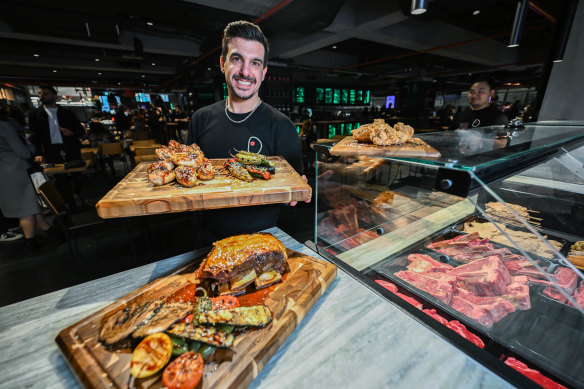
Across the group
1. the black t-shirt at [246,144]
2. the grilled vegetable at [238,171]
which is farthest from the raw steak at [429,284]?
the grilled vegetable at [238,171]

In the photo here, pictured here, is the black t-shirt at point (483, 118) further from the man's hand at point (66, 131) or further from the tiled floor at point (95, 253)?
the man's hand at point (66, 131)

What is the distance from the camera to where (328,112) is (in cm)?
1477

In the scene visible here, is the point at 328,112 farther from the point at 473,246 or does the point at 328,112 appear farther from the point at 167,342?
the point at 167,342

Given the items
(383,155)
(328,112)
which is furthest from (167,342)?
(328,112)

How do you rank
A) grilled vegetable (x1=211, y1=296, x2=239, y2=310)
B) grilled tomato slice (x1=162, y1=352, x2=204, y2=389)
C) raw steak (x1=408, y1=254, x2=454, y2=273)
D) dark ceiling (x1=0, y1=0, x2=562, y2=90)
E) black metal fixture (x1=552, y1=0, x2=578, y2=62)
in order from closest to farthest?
grilled tomato slice (x1=162, y1=352, x2=204, y2=389), grilled vegetable (x1=211, y1=296, x2=239, y2=310), raw steak (x1=408, y1=254, x2=454, y2=273), black metal fixture (x1=552, y1=0, x2=578, y2=62), dark ceiling (x1=0, y1=0, x2=562, y2=90)

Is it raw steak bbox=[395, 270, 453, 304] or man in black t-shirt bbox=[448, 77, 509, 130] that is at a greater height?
man in black t-shirt bbox=[448, 77, 509, 130]

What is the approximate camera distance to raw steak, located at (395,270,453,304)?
4.54 ft

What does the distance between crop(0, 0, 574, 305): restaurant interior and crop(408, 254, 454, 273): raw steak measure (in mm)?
2592

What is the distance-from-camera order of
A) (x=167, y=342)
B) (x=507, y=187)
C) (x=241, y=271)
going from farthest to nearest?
(x=507, y=187)
(x=241, y=271)
(x=167, y=342)

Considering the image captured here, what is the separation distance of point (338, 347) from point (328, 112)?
49.6 ft

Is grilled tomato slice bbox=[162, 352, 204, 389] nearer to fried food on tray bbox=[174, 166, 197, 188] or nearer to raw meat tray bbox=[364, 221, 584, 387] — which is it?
fried food on tray bbox=[174, 166, 197, 188]

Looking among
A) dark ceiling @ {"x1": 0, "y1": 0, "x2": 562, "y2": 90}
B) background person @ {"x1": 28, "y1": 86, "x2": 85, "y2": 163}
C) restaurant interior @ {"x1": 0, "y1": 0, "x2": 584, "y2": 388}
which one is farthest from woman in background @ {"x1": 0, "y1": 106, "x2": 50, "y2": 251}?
dark ceiling @ {"x1": 0, "y1": 0, "x2": 562, "y2": 90}

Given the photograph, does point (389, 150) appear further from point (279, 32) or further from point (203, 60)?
point (203, 60)

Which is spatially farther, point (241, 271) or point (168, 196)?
point (241, 271)
